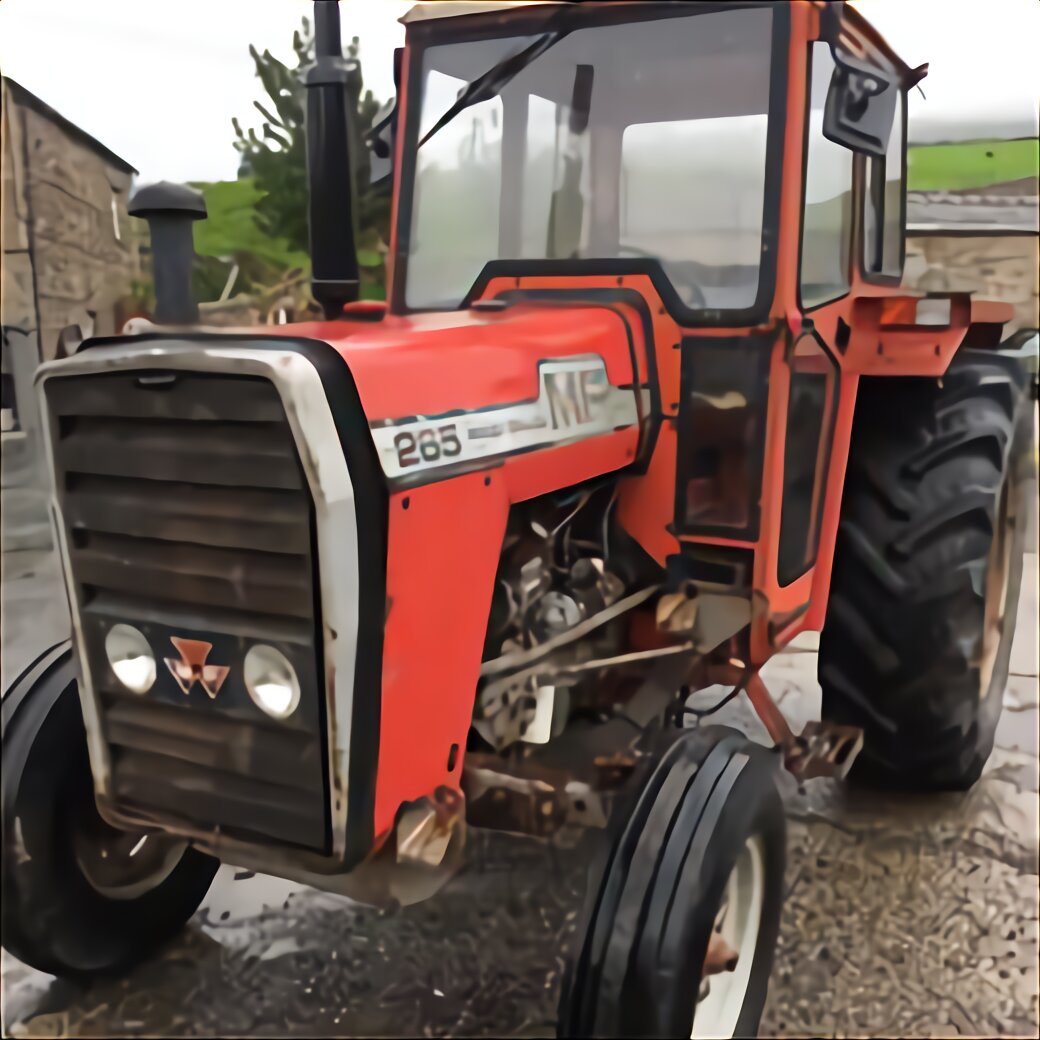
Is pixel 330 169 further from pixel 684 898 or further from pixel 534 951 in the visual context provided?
pixel 534 951

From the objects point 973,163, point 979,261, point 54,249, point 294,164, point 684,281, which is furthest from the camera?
point 979,261

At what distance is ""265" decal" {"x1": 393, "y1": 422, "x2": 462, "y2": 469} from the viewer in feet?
4.18

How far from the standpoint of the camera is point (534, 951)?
2.06 meters

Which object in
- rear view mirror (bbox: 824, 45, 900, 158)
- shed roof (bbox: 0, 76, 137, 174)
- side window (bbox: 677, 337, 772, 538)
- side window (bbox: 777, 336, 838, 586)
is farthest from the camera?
shed roof (bbox: 0, 76, 137, 174)

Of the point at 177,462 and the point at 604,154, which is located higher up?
the point at 604,154

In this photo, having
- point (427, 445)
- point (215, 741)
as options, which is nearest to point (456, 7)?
point (427, 445)

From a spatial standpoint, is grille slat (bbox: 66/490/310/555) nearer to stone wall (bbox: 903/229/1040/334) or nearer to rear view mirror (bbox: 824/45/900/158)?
rear view mirror (bbox: 824/45/900/158)

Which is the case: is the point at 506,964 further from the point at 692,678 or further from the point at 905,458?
the point at 905,458

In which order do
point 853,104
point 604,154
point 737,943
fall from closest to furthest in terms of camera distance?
point 737,943 < point 853,104 < point 604,154

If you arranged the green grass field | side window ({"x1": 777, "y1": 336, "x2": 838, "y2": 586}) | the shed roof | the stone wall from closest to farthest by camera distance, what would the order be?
side window ({"x1": 777, "y1": 336, "x2": 838, "y2": 586}), the shed roof, the green grass field, the stone wall

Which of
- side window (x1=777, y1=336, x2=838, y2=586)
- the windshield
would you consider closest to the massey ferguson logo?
the windshield

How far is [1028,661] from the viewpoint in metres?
3.49

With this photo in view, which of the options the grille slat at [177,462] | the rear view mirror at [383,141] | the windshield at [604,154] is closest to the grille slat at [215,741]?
the grille slat at [177,462]

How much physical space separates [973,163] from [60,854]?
15.3 feet
